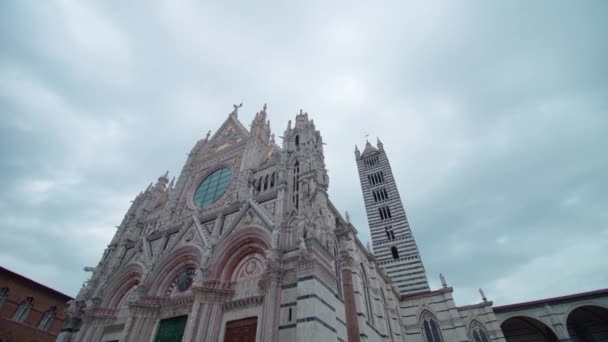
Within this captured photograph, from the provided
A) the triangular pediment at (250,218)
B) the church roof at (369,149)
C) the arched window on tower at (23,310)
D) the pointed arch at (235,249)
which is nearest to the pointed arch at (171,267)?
the pointed arch at (235,249)

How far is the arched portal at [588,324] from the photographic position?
19469mm

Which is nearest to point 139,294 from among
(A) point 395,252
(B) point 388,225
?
(A) point 395,252

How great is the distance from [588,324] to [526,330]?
13.0 feet

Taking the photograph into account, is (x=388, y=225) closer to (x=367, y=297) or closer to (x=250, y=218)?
(x=367, y=297)

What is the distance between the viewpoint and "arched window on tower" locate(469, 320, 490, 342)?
18922 millimetres

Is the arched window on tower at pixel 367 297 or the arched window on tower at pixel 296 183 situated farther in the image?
the arched window on tower at pixel 367 297

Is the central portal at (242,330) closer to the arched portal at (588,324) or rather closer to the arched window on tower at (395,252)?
the arched window on tower at (395,252)

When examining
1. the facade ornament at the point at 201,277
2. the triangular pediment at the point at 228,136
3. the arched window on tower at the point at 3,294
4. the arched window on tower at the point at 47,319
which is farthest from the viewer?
the triangular pediment at the point at 228,136

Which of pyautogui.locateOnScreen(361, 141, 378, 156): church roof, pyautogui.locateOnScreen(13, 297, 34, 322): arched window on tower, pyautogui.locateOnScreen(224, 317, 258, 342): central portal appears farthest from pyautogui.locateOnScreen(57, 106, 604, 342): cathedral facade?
pyautogui.locateOnScreen(361, 141, 378, 156): church roof

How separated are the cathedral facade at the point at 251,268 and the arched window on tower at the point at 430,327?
0.07 m

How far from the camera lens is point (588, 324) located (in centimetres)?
2006

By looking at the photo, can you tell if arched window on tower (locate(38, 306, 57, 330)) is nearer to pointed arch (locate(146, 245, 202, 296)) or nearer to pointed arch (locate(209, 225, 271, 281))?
pointed arch (locate(146, 245, 202, 296))

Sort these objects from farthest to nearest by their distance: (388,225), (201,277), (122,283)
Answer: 1. (388,225)
2. (122,283)
3. (201,277)

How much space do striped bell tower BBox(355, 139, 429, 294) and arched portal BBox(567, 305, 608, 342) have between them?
10124mm
